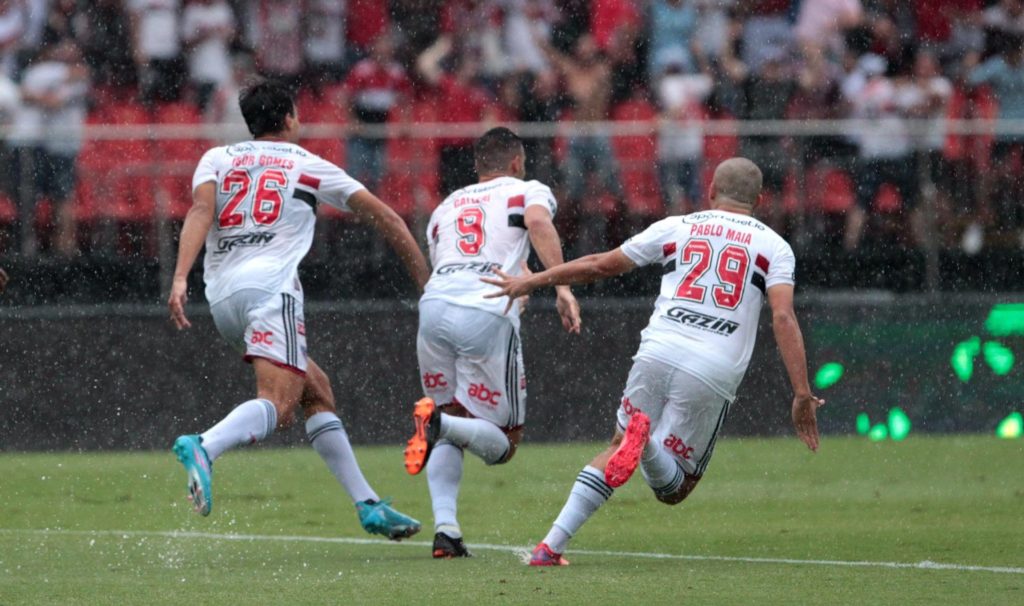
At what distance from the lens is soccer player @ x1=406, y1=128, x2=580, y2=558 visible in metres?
8.86

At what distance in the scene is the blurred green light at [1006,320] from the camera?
15102mm

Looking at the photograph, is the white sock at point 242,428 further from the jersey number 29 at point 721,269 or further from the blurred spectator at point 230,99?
the blurred spectator at point 230,99

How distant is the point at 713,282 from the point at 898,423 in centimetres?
766

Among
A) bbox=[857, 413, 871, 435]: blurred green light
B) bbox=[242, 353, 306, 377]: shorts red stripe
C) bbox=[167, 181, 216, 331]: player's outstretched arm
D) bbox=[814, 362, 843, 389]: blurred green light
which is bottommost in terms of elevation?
bbox=[857, 413, 871, 435]: blurred green light

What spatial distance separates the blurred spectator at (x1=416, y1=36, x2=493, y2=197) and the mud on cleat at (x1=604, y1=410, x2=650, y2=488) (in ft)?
23.6

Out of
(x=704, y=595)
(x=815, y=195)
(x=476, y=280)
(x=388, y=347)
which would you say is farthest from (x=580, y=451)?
(x=704, y=595)

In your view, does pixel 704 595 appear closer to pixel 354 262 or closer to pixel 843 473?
pixel 843 473

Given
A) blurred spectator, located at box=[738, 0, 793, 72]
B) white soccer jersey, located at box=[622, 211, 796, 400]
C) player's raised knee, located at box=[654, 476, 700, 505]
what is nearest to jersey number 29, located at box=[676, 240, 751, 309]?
white soccer jersey, located at box=[622, 211, 796, 400]

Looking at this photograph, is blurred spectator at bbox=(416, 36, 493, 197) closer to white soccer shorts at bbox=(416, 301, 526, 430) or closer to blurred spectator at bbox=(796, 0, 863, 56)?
blurred spectator at bbox=(796, 0, 863, 56)

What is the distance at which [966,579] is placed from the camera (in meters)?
7.50

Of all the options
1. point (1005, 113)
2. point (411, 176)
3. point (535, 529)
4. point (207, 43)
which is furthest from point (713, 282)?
point (207, 43)

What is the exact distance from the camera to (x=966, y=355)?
15.1m

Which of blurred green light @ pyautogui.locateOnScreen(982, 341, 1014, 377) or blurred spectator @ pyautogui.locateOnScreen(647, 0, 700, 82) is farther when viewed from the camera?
blurred spectator @ pyautogui.locateOnScreen(647, 0, 700, 82)

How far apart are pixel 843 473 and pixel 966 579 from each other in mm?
5565
